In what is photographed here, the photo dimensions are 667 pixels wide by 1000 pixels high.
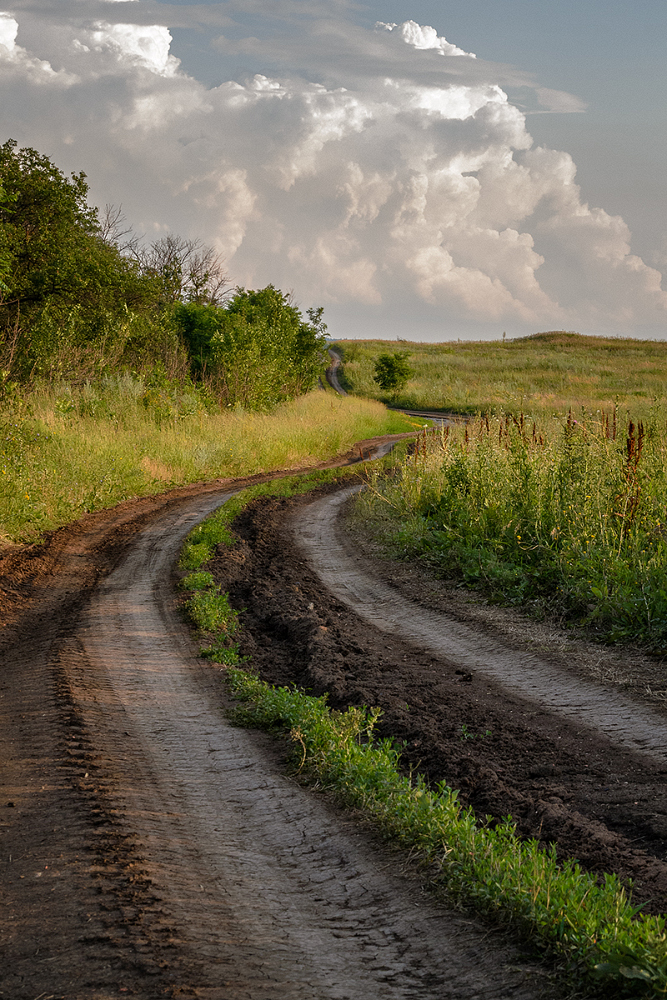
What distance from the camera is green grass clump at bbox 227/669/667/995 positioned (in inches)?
107

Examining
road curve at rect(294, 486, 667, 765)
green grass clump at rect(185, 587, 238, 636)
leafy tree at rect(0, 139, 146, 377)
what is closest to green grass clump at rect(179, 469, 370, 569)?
road curve at rect(294, 486, 667, 765)

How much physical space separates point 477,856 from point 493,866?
0.12 metres

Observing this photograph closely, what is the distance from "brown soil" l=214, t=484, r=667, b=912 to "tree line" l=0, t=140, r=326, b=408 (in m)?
11.8

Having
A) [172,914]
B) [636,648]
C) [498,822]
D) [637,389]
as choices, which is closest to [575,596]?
[636,648]

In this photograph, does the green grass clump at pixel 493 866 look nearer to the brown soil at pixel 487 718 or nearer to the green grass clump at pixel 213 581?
the brown soil at pixel 487 718

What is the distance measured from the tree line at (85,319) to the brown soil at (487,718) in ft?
38.6

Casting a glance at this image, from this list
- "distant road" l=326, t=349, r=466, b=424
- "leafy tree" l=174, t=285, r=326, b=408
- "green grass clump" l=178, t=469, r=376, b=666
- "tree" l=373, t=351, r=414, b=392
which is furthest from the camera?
"tree" l=373, t=351, r=414, b=392

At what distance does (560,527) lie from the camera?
9.03 meters

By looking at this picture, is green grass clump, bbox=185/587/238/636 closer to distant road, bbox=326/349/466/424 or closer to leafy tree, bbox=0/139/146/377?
distant road, bbox=326/349/466/424

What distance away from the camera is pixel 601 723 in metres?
5.49

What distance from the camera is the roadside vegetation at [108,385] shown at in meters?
14.6

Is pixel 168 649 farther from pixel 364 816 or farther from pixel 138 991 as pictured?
pixel 138 991

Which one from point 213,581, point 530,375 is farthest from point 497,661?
point 530,375

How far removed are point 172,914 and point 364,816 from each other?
3.98 ft
